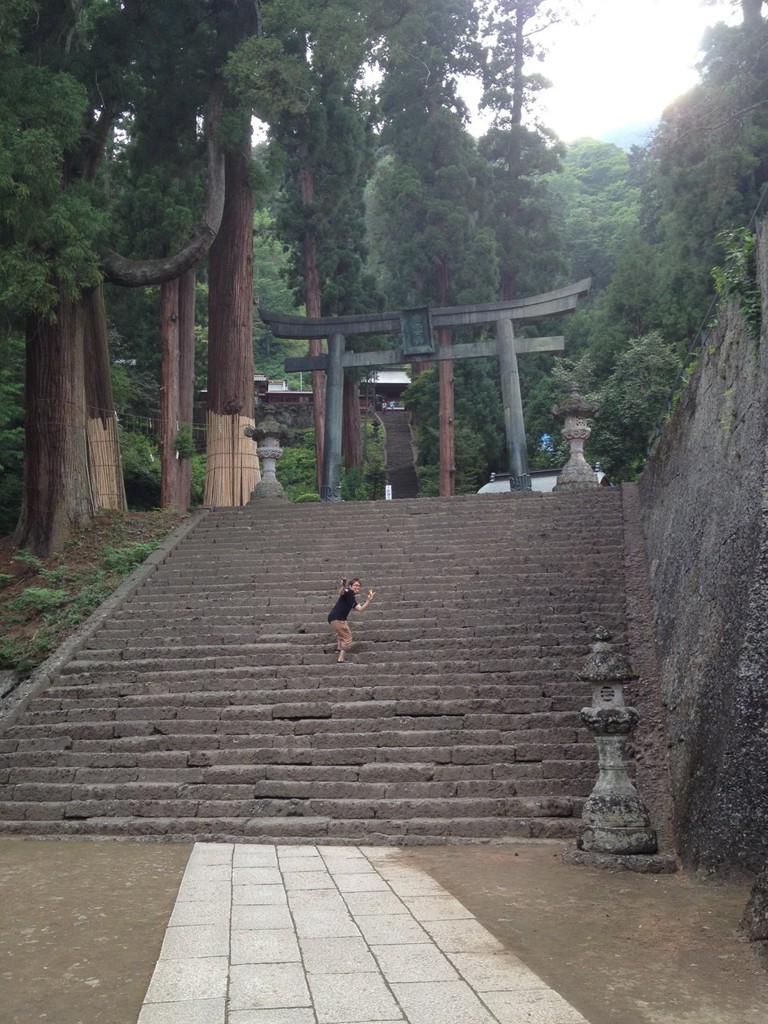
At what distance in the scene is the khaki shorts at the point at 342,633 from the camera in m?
9.51

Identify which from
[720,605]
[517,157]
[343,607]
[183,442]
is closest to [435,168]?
[517,157]

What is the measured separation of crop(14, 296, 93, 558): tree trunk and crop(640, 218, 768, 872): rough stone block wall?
864 centimetres

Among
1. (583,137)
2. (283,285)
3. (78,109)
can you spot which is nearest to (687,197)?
(78,109)

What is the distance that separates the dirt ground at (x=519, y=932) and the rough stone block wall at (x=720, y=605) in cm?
43

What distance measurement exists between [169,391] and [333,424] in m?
3.24

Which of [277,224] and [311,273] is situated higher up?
[277,224]

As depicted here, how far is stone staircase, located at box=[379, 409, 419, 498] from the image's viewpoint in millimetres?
30688

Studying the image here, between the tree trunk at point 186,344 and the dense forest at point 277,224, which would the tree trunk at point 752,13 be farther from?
the tree trunk at point 186,344

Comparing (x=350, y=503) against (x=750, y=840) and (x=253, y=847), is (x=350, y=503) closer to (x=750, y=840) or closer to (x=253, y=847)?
(x=253, y=847)

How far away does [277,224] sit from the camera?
981 inches

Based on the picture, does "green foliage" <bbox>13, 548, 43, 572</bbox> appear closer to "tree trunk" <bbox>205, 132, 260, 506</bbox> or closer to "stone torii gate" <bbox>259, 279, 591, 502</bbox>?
"tree trunk" <bbox>205, 132, 260, 506</bbox>

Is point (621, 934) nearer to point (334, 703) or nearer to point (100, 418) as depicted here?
point (334, 703)

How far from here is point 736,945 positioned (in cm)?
413

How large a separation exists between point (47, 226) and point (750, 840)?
11.4 meters
